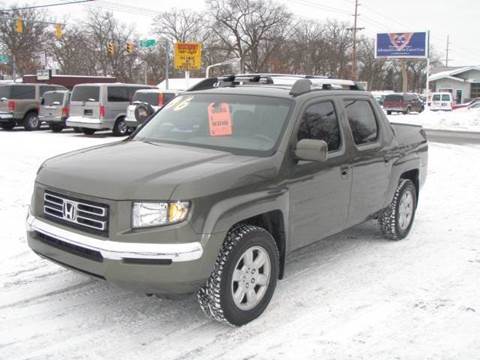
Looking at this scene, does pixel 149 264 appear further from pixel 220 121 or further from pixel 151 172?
pixel 220 121

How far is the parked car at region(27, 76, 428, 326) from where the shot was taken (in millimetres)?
3654

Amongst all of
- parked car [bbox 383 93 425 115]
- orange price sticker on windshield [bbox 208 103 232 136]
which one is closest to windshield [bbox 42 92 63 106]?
orange price sticker on windshield [bbox 208 103 232 136]

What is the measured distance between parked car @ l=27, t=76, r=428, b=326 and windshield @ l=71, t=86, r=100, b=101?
1433cm

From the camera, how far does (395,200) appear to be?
639cm

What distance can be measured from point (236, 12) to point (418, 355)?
71.7 meters

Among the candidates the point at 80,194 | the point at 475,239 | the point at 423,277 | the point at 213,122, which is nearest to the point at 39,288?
the point at 80,194

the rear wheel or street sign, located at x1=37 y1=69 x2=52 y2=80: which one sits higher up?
street sign, located at x1=37 y1=69 x2=52 y2=80

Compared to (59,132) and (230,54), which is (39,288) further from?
(230,54)

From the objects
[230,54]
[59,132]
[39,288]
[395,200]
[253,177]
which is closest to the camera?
[253,177]

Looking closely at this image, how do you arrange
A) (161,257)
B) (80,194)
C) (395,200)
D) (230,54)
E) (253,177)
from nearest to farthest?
(161,257) → (80,194) → (253,177) → (395,200) → (230,54)

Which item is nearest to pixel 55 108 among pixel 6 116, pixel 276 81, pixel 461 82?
pixel 6 116

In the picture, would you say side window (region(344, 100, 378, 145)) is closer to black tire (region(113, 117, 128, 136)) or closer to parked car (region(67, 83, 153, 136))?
parked car (region(67, 83, 153, 136))

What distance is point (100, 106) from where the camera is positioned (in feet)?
63.1

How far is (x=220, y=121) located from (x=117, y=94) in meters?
15.7
